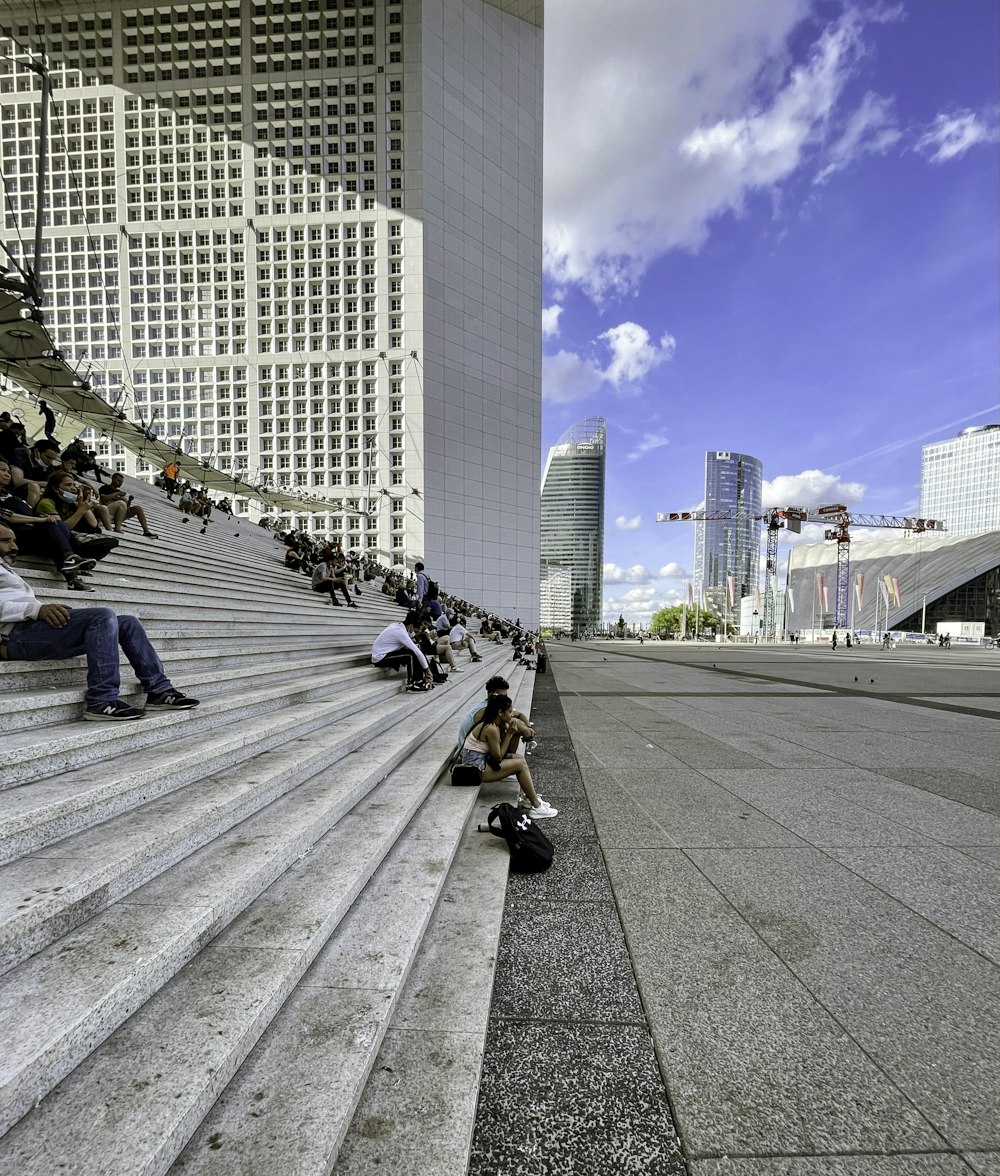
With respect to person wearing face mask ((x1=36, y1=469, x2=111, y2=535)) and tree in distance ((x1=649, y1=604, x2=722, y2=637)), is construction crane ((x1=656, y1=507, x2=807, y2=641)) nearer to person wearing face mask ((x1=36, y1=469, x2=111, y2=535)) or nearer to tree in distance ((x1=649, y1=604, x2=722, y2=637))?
tree in distance ((x1=649, y1=604, x2=722, y2=637))

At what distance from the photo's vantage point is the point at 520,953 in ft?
8.59

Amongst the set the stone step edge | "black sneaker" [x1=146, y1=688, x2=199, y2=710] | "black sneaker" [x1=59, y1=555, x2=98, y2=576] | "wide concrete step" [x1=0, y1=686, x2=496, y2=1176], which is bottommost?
"wide concrete step" [x1=0, y1=686, x2=496, y2=1176]

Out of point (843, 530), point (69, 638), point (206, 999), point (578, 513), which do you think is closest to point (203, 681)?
point (69, 638)

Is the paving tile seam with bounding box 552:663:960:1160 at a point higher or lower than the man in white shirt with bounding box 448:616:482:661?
lower

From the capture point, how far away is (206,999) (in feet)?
6.00

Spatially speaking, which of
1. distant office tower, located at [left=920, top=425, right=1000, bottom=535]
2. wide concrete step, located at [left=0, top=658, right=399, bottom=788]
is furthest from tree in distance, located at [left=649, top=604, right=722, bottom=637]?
wide concrete step, located at [left=0, top=658, right=399, bottom=788]

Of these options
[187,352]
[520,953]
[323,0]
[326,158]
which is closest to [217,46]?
[323,0]

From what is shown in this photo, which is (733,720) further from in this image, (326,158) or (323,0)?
(323,0)

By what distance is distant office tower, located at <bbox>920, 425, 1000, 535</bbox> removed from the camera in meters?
112

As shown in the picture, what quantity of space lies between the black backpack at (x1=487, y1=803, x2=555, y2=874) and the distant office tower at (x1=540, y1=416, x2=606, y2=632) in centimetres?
13396

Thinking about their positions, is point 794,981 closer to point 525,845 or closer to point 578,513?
point 525,845

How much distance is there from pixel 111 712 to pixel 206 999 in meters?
2.31

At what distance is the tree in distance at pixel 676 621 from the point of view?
107 meters

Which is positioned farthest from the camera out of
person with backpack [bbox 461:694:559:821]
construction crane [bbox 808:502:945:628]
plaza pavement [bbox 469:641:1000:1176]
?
construction crane [bbox 808:502:945:628]
